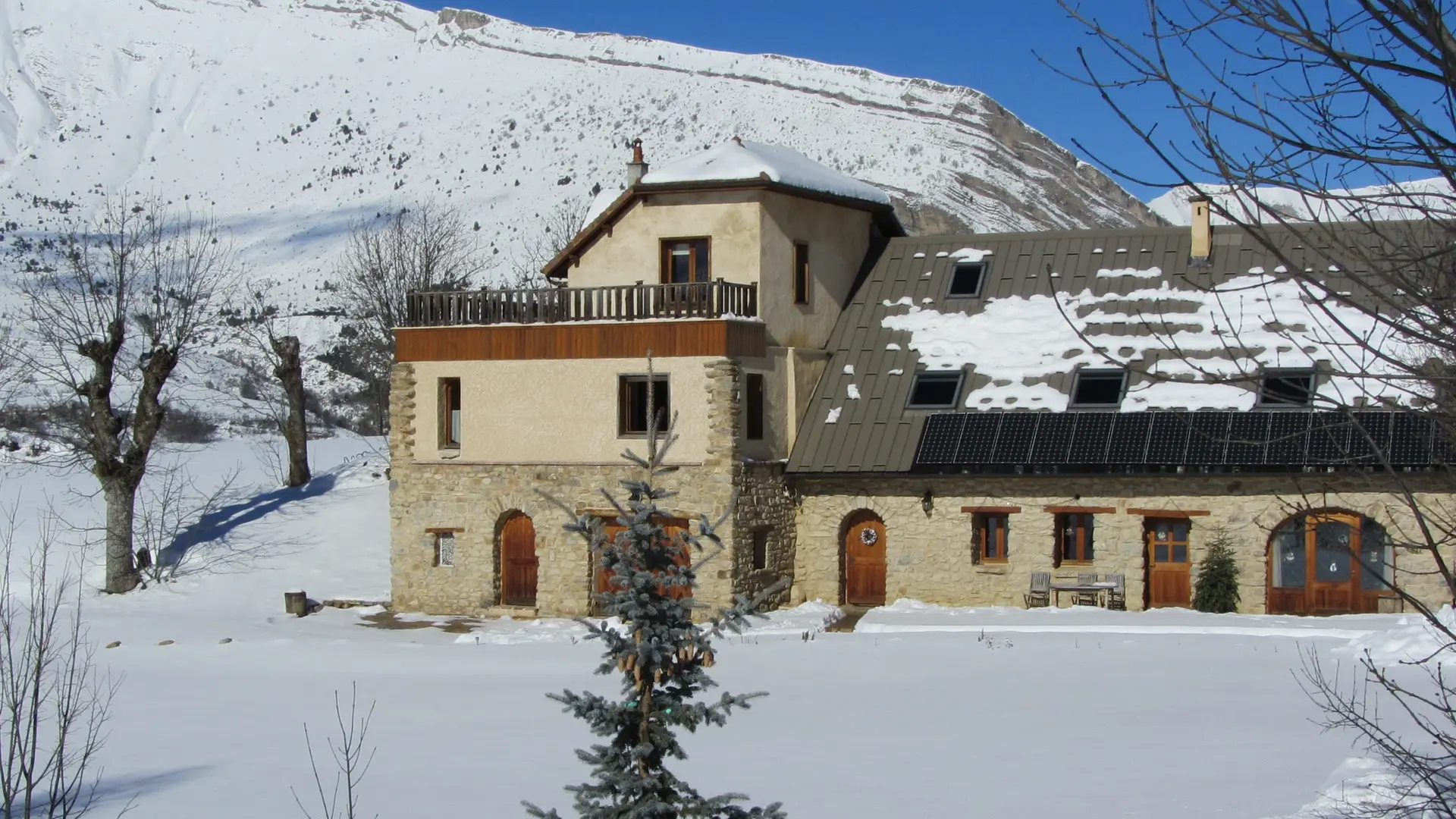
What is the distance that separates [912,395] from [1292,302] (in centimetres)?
655

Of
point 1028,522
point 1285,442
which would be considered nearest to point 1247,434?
point 1285,442

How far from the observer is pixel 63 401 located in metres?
44.0

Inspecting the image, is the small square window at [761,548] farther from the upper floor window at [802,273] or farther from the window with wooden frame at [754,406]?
the upper floor window at [802,273]

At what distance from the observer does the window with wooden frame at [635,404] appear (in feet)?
88.8

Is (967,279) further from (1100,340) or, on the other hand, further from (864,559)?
(864,559)

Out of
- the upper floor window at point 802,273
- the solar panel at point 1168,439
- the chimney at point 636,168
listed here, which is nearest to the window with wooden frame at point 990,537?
the solar panel at point 1168,439

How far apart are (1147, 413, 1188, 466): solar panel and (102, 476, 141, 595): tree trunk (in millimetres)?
18275

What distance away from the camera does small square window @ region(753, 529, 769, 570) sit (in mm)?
27281

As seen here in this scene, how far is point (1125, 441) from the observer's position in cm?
2572

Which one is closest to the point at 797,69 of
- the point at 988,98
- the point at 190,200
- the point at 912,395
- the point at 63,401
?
the point at 988,98

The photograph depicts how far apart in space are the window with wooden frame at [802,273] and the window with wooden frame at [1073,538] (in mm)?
6243

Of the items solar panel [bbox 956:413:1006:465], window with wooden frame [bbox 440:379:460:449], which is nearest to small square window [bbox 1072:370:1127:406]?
solar panel [bbox 956:413:1006:465]

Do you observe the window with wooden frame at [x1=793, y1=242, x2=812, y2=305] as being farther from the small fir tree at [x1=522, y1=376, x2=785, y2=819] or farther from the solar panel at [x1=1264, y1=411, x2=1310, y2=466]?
the small fir tree at [x1=522, y1=376, x2=785, y2=819]

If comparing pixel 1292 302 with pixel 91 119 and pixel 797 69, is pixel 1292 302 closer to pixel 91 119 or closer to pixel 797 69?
pixel 797 69
